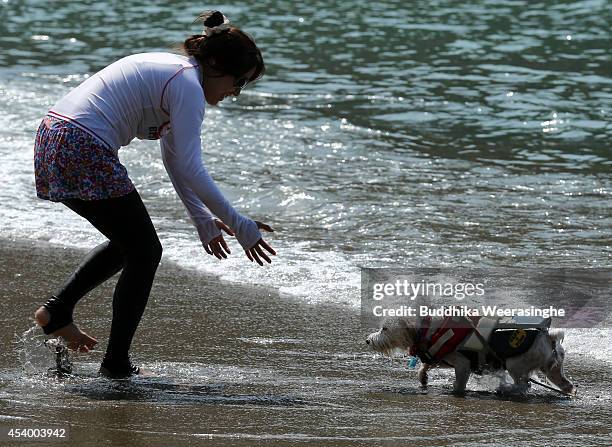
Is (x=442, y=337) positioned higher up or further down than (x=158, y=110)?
further down

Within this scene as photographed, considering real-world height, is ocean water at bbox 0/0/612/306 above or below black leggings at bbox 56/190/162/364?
below

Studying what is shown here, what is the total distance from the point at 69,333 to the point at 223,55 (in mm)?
1430

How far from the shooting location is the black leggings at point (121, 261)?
4594 mm

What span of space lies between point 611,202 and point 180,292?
168 inches

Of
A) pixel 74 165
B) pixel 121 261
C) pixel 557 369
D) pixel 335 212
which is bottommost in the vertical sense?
pixel 335 212

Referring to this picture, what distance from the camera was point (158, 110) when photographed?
4543 mm

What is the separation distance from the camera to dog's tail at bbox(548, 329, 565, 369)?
485cm

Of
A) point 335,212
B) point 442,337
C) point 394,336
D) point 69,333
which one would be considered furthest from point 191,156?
point 335,212

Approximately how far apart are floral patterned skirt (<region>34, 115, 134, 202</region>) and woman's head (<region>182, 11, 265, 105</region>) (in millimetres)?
544

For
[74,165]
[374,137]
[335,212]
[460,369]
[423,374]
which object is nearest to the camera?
[74,165]

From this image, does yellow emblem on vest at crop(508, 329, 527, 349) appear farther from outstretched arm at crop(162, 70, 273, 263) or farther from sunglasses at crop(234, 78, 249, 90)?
sunglasses at crop(234, 78, 249, 90)

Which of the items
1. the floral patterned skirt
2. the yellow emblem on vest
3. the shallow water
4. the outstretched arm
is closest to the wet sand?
the shallow water

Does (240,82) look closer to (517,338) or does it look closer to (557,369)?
(517,338)

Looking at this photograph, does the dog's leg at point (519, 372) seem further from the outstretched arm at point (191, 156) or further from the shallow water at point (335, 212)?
the outstretched arm at point (191, 156)
